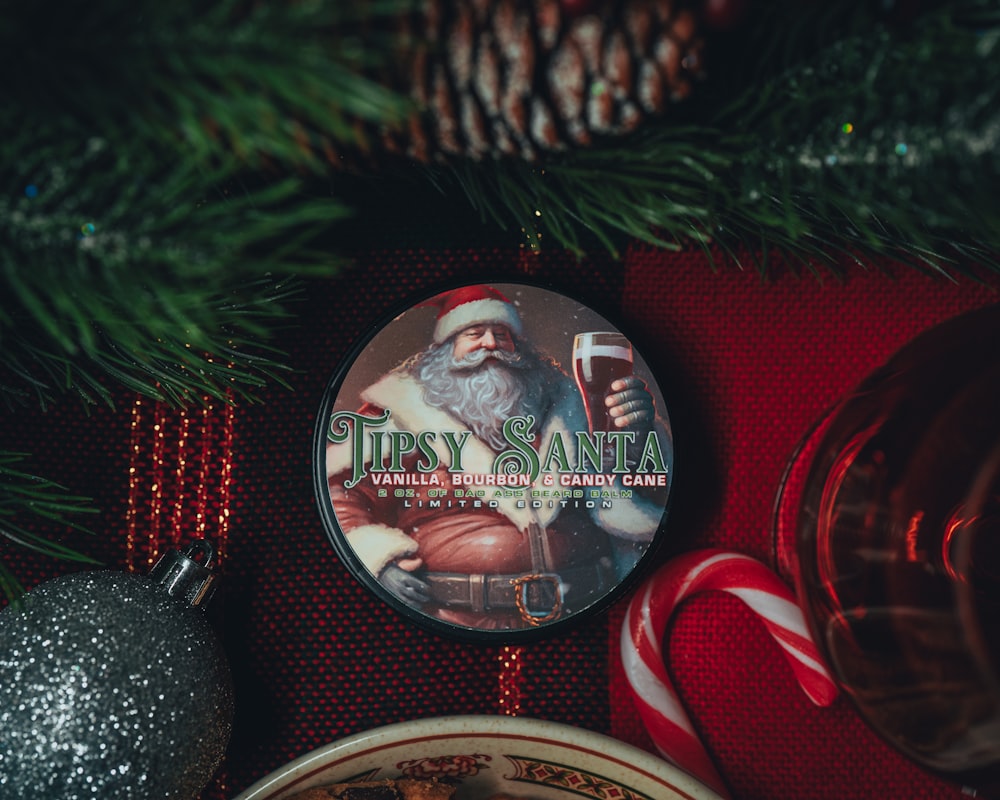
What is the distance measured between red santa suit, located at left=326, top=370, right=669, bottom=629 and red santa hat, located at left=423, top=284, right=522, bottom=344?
71mm

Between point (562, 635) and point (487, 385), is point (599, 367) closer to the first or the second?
point (487, 385)

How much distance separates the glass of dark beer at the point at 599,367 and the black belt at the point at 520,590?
15cm

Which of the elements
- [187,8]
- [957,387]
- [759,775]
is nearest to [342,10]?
[187,8]

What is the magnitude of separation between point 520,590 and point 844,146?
49cm

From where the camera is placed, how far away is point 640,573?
780 mm

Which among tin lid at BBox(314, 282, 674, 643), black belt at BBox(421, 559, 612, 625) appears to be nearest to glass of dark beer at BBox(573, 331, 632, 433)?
tin lid at BBox(314, 282, 674, 643)

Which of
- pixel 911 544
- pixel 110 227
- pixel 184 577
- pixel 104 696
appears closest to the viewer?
pixel 110 227

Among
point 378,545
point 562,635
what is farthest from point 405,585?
point 562,635

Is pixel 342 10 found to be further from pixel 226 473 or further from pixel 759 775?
pixel 759 775

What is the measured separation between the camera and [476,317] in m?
0.79

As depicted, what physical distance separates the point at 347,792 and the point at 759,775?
425mm

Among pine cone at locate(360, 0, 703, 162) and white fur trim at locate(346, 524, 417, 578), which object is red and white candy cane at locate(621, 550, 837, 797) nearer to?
white fur trim at locate(346, 524, 417, 578)

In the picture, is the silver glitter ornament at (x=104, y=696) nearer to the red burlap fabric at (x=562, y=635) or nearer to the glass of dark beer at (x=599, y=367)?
the red burlap fabric at (x=562, y=635)

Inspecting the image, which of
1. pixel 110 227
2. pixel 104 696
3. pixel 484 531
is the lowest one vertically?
pixel 104 696
